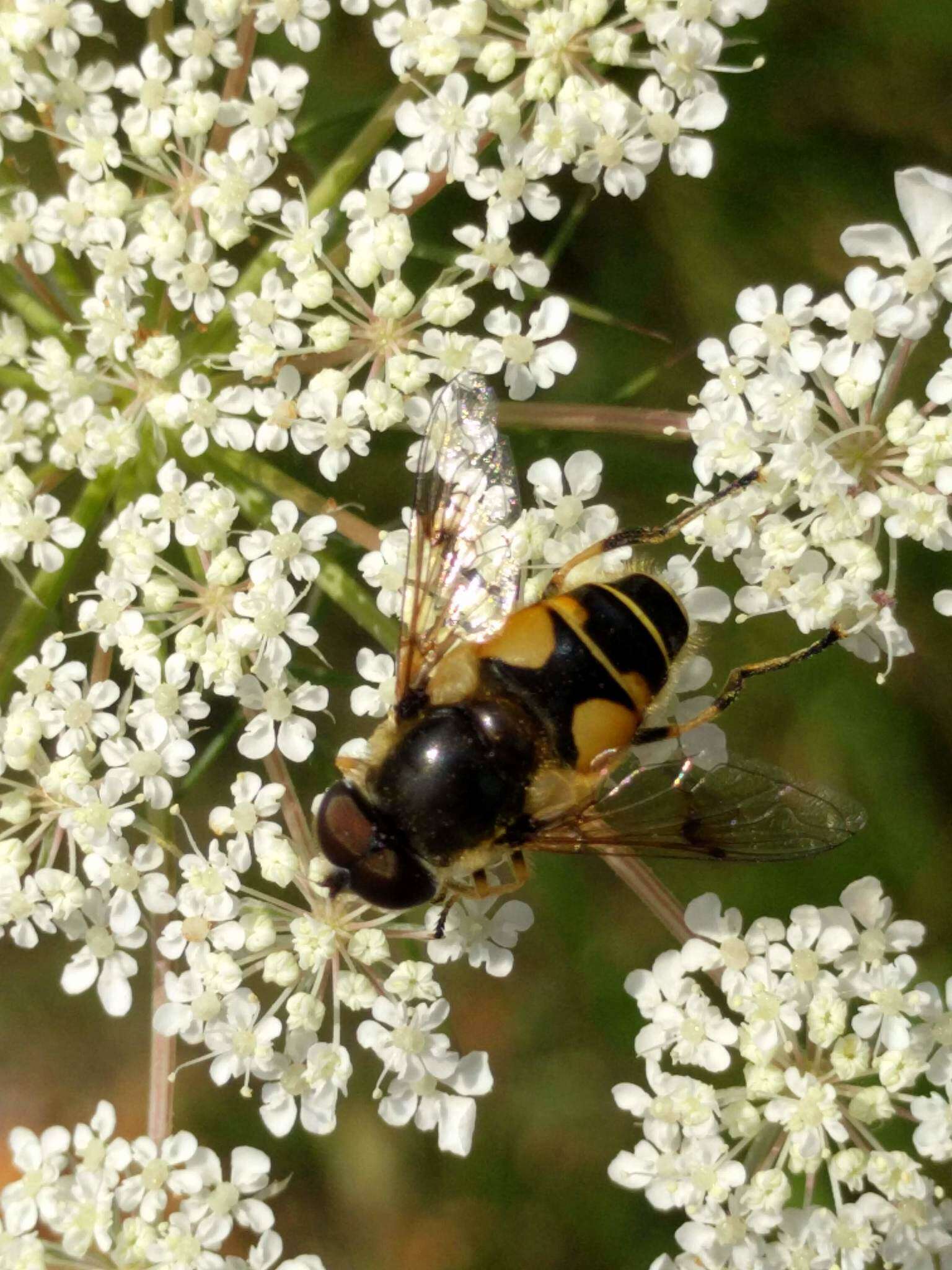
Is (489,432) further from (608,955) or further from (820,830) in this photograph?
(608,955)

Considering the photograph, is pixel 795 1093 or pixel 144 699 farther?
pixel 144 699

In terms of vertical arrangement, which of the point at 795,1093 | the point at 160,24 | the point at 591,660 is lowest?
Answer: the point at 795,1093

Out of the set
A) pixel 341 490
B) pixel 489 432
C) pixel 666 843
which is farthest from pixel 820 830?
pixel 341 490

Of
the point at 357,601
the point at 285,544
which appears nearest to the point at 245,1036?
the point at 357,601

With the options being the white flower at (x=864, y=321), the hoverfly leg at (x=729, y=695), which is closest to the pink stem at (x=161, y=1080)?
the hoverfly leg at (x=729, y=695)

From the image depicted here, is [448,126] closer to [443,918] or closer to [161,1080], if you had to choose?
[443,918]

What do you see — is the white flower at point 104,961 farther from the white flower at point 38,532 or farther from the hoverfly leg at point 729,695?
the hoverfly leg at point 729,695

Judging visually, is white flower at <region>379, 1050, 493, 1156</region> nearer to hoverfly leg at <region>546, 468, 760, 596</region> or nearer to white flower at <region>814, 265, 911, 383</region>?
hoverfly leg at <region>546, 468, 760, 596</region>

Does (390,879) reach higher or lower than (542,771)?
lower
